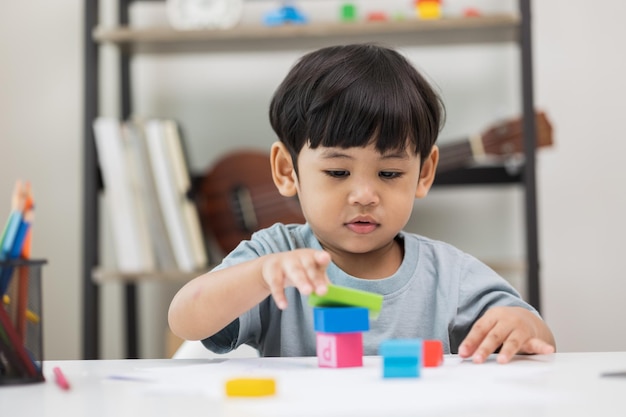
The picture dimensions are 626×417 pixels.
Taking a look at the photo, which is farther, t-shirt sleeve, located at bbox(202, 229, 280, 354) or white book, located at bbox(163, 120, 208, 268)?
white book, located at bbox(163, 120, 208, 268)

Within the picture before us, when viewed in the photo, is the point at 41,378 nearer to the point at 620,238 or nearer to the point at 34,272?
the point at 34,272

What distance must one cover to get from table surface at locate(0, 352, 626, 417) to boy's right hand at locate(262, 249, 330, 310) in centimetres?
6

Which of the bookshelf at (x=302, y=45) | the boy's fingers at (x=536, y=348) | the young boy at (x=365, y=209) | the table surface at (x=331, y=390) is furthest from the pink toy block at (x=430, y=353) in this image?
the bookshelf at (x=302, y=45)

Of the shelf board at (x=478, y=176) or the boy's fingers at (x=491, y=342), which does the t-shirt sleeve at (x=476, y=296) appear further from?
the shelf board at (x=478, y=176)

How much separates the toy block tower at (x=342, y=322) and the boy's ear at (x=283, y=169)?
1.43 feet

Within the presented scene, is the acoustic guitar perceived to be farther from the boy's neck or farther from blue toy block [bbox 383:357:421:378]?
blue toy block [bbox 383:357:421:378]

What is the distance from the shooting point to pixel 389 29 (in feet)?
6.91

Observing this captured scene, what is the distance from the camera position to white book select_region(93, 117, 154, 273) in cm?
214

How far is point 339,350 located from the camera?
71 centimetres

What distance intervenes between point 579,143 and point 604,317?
17.9 inches

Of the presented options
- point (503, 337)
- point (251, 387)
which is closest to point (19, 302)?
point (251, 387)

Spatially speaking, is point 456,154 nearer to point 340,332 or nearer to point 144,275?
point 144,275

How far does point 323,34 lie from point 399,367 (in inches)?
62.5

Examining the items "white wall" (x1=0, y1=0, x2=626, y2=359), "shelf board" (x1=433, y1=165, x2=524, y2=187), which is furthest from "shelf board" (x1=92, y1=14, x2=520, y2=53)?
"shelf board" (x1=433, y1=165, x2=524, y2=187)
